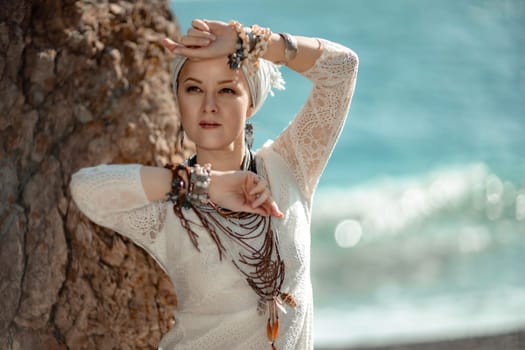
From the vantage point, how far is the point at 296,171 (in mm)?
2904

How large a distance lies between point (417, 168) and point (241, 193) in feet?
24.9

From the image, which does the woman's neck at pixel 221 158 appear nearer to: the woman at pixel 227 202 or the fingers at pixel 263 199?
the woman at pixel 227 202

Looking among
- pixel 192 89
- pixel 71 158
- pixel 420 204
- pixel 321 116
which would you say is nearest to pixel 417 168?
pixel 420 204

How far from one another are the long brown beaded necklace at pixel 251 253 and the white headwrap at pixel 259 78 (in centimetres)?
38

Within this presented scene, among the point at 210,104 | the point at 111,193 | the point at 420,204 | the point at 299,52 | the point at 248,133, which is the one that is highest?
the point at 299,52

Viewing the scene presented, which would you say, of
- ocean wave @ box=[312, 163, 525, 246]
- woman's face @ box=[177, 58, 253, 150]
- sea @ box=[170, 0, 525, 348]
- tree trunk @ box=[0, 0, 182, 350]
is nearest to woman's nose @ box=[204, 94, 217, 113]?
woman's face @ box=[177, 58, 253, 150]

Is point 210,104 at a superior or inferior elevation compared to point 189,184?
superior

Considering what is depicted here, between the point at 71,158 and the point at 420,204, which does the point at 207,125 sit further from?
the point at 420,204

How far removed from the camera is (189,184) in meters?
2.55

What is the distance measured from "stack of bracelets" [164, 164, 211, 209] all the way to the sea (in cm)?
361

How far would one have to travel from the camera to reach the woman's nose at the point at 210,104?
266 cm

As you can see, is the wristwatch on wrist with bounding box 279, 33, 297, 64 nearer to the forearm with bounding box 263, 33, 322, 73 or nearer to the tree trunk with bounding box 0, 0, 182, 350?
the forearm with bounding box 263, 33, 322, 73

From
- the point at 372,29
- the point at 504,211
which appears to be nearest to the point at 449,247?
the point at 504,211

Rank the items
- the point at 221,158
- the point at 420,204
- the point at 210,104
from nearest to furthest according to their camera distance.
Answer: the point at 210,104 → the point at 221,158 → the point at 420,204
